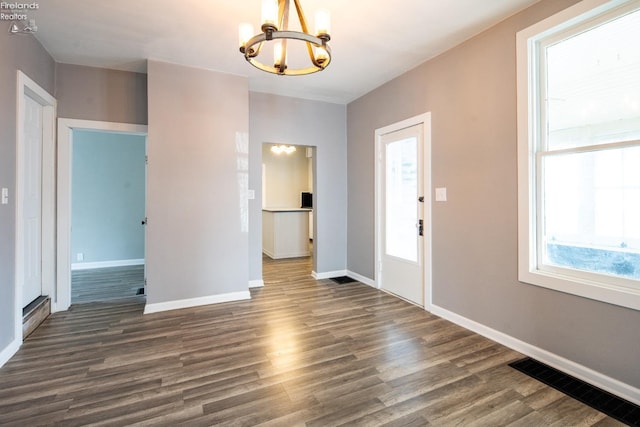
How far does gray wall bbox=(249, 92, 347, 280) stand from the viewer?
430 cm

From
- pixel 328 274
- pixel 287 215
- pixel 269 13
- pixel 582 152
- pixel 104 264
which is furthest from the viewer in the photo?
pixel 287 215

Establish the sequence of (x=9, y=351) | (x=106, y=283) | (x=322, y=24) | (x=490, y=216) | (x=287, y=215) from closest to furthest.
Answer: (x=322, y=24) < (x=9, y=351) < (x=490, y=216) < (x=106, y=283) < (x=287, y=215)

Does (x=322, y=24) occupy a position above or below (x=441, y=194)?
above

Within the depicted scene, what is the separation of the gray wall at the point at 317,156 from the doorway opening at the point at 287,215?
0.54 feet

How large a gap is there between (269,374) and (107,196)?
527 centimetres

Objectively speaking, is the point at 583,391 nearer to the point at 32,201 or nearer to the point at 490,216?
the point at 490,216

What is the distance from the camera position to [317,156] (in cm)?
471

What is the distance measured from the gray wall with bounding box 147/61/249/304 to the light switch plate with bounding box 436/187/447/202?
2.29m

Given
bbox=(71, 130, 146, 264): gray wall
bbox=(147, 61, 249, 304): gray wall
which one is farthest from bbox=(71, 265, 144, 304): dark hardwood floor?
bbox=(147, 61, 249, 304): gray wall

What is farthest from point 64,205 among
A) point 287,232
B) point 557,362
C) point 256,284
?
point 557,362

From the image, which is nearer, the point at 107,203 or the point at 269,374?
the point at 269,374

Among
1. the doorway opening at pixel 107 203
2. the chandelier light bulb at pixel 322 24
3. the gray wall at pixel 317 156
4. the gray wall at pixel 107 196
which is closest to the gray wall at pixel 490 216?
the gray wall at pixel 317 156

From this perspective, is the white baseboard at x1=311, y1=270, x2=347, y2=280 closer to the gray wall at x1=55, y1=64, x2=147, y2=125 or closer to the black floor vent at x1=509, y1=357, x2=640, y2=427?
the black floor vent at x1=509, y1=357, x2=640, y2=427

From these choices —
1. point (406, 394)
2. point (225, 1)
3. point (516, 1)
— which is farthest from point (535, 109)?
point (225, 1)
